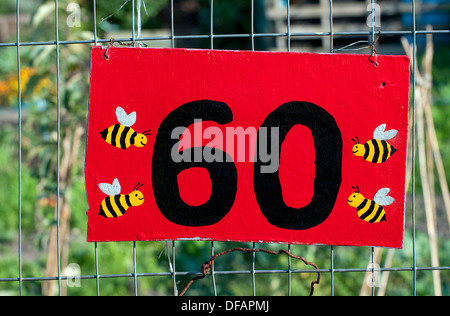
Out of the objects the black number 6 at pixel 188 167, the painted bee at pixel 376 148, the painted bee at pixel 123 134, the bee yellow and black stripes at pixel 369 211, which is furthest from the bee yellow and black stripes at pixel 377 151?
the painted bee at pixel 123 134

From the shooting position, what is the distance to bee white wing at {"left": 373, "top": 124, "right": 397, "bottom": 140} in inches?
63.5

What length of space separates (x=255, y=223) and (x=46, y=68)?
1.66 meters

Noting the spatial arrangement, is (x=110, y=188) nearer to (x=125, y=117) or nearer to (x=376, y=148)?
(x=125, y=117)

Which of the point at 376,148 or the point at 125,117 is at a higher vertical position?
the point at 125,117

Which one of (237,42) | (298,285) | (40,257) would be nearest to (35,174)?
(40,257)

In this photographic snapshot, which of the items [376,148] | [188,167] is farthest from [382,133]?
[188,167]

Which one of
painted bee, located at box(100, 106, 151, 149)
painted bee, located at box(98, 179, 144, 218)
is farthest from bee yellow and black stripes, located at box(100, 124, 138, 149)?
painted bee, located at box(98, 179, 144, 218)

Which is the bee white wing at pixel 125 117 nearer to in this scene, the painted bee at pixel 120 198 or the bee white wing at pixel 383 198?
the painted bee at pixel 120 198

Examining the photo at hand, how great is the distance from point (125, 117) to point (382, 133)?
2.64ft

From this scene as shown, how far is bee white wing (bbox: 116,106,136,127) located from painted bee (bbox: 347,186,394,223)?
72 centimetres

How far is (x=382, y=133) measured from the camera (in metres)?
1.61

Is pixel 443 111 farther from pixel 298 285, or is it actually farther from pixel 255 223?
pixel 255 223

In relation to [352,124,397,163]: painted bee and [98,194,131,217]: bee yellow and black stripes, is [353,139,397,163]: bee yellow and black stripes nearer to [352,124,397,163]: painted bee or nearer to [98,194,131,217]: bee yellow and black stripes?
[352,124,397,163]: painted bee

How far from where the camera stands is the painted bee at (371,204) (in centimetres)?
163
